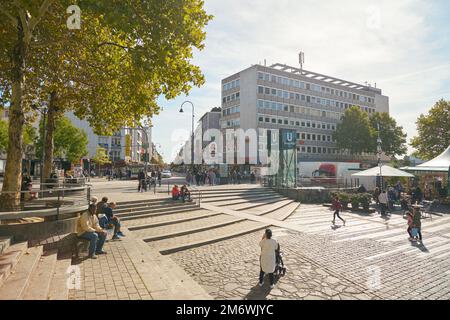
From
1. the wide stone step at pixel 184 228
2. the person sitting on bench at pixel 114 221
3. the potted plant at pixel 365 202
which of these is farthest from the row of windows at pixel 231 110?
the person sitting on bench at pixel 114 221

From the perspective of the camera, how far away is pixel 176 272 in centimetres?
671

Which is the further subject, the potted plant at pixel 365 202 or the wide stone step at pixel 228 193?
the wide stone step at pixel 228 193

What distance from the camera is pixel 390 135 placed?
6062cm

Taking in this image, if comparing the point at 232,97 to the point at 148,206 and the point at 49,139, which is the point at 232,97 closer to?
the point at 49,139

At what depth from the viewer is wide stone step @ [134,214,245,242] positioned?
9953 millimetres

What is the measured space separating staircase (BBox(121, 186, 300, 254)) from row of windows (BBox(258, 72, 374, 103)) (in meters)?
43.7

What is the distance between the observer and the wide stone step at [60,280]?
197 inches

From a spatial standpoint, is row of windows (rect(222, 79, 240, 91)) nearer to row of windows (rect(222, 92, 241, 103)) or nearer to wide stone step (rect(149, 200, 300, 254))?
row of windows (rect(222, 92, 241, 103))

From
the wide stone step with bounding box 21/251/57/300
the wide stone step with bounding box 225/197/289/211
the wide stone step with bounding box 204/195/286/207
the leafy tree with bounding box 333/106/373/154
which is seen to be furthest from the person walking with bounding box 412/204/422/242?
the leafy tree with bounding box 333/106/373/154

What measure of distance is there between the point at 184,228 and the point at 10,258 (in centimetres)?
603

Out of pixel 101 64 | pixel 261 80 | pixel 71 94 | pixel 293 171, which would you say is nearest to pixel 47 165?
pixel 71 94

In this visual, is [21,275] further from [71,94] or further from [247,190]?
[247,190]

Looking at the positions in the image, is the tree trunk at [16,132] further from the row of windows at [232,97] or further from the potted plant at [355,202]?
the row of windows at [232,97]
